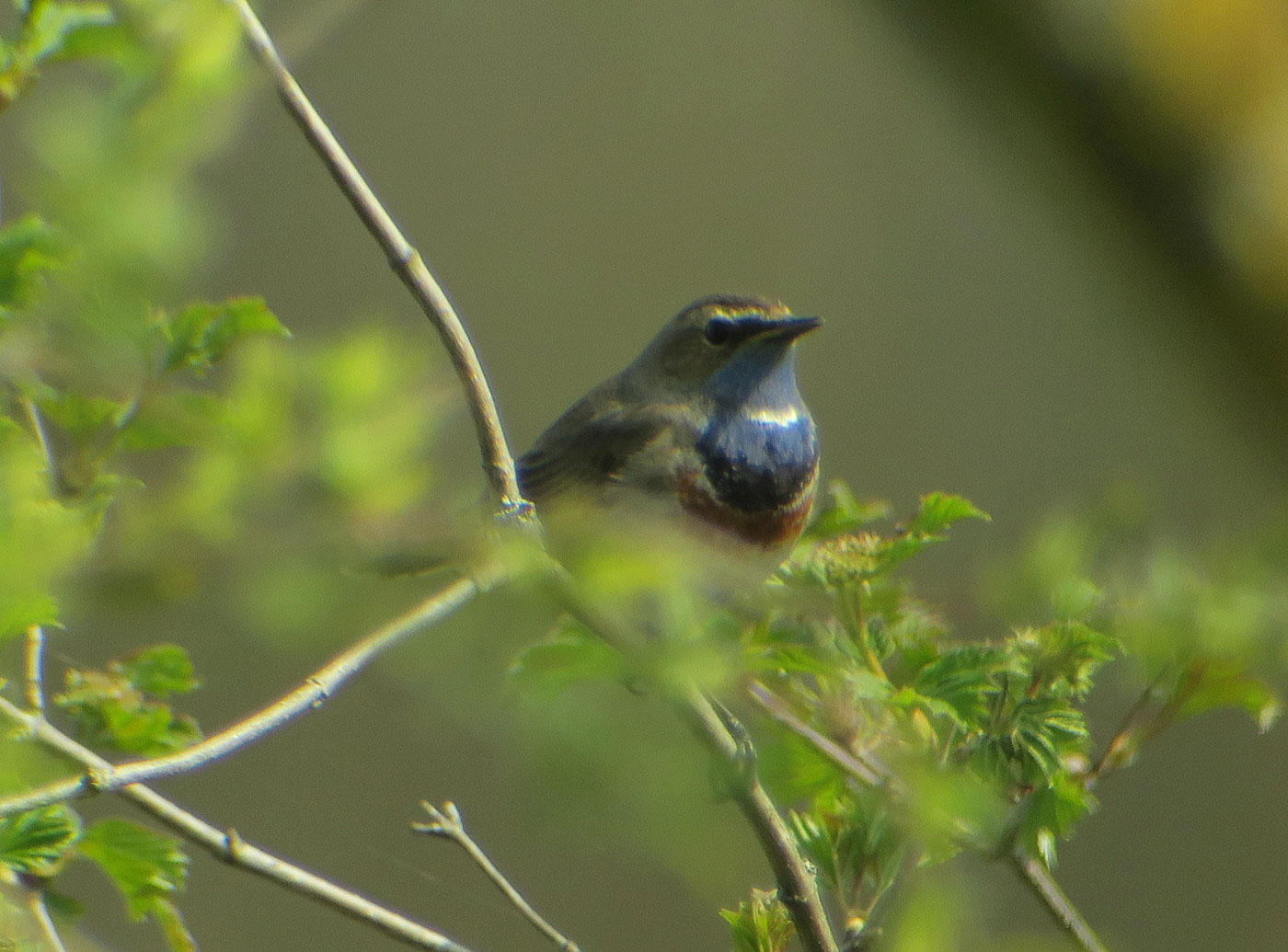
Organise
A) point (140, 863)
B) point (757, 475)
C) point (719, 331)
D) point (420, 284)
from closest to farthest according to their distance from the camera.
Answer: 1. point (420, 284)
2. point (140, 863)
3. point (757, 475)
4. point (719, 331)

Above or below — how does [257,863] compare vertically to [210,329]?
below

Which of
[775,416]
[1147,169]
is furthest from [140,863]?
[775,416]

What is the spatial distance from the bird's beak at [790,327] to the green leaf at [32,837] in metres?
1.05

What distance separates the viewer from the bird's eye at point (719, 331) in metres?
1.61

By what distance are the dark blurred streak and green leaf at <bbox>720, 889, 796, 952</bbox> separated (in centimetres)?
69

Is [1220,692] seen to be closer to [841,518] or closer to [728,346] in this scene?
[841,518]

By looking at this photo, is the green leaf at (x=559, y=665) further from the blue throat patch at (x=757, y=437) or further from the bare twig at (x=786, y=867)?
the blue throat patch at (x=757, y=437)

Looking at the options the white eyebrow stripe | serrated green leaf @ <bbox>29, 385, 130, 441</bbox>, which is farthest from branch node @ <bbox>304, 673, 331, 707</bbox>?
the white eyebrow stripe

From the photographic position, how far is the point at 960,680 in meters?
0.58

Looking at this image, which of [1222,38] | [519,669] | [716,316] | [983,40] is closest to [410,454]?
[519,669]

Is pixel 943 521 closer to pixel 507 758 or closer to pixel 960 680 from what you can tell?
pixel 960 680

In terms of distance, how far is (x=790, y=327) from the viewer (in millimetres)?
1532

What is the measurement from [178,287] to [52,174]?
0.04 metres

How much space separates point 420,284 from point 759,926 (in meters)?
0.36
